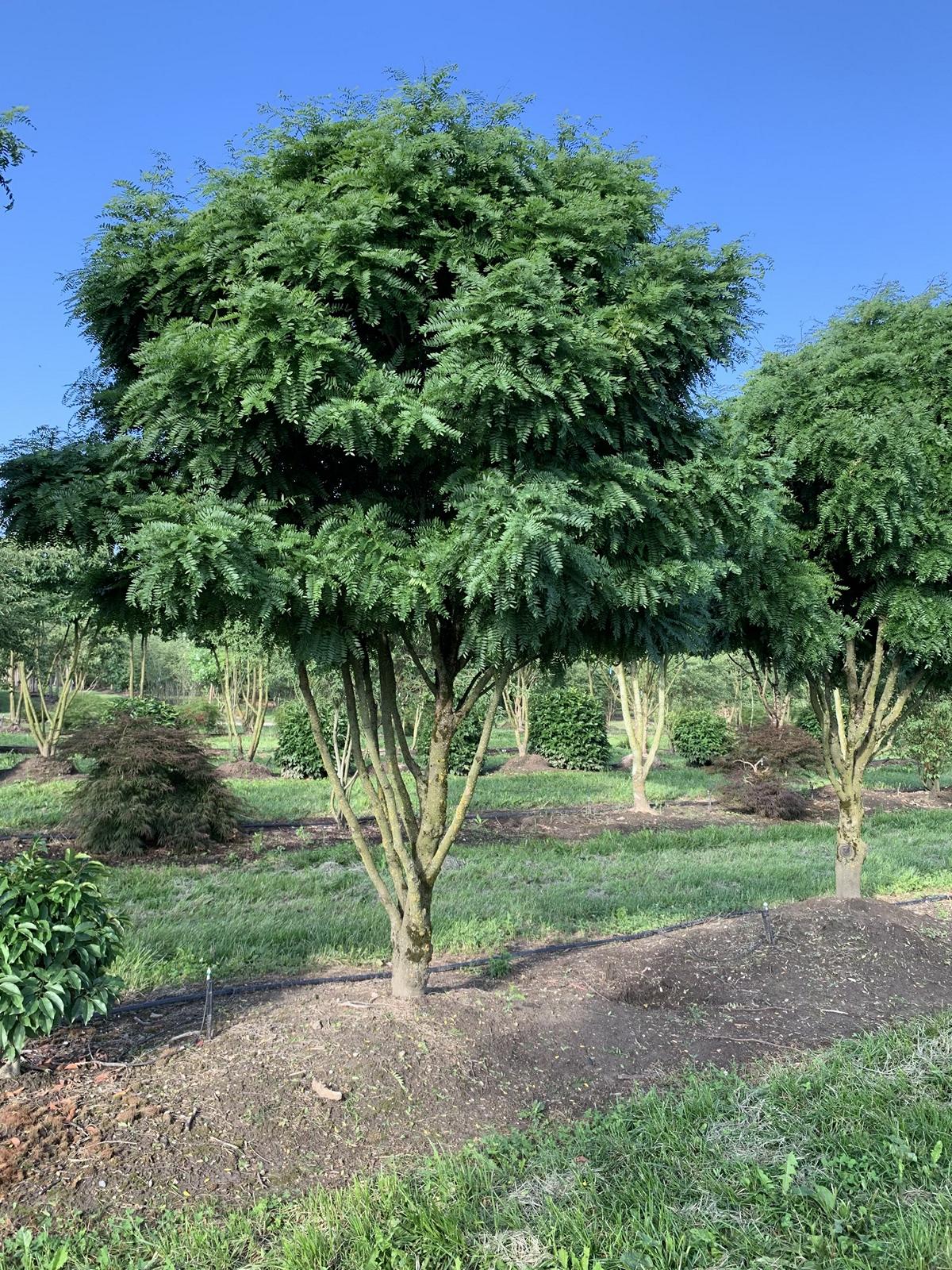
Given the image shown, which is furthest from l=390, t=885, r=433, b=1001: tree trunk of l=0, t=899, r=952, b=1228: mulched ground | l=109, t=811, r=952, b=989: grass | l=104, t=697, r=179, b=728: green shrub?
l=104, t=697, r=179, b=728: green shrub

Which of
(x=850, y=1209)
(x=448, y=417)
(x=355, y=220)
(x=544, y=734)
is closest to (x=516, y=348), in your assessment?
(x=448, y=417)

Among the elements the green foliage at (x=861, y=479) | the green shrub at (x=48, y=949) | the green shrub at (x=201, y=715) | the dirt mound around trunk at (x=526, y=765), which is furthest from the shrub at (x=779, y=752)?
the green shrub at (x=48, y=949)

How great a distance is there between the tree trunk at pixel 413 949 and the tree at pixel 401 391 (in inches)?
56.5

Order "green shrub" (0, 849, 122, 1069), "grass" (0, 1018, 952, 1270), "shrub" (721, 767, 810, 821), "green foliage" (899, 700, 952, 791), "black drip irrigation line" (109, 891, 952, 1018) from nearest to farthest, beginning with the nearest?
"grass" (0, 1018, 952, 1270) < "green shrub" (0, 849, 122, 1069) < "black drip irrigation line" (109, 891, 952, 1018) < "shrub" (721, 767, 810, 821) < "green foliage" (899, 700, 952, 791)

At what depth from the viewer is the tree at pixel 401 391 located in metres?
3.25

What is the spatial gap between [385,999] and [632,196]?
4284 millimetres

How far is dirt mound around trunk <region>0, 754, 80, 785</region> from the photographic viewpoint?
1698cm

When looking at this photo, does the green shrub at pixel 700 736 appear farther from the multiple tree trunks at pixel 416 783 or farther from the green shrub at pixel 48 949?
the green shrub at pixel 48 949

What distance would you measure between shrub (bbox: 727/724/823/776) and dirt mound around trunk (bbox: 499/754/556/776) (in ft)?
21.3

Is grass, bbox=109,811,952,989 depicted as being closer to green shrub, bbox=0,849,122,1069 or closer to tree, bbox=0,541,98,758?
green shrub, bbox=0,849,122,1069

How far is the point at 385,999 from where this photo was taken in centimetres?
463

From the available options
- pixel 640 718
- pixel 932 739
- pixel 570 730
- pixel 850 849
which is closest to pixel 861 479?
pixel 850 849

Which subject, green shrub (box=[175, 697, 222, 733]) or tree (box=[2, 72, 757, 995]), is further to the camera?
green shrub (box=[175, 697, 222, 733])

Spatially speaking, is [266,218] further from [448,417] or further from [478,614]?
[478,614]
